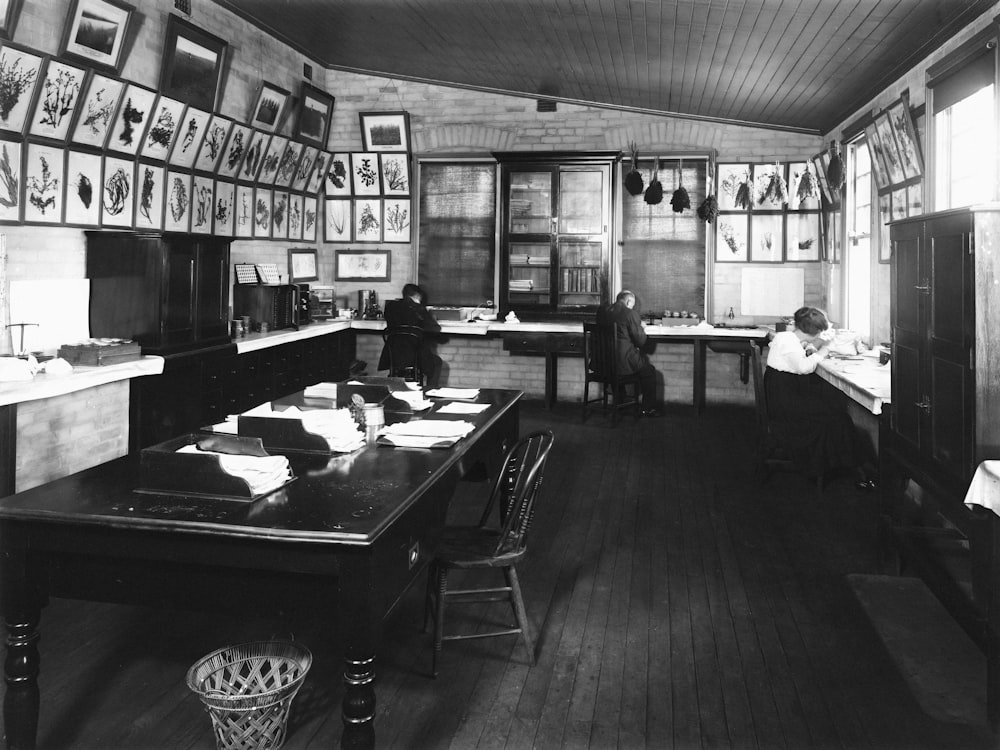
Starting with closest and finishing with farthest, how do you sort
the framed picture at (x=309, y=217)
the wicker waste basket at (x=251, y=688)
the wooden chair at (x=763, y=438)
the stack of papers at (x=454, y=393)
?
1. the wicker waste basket at (x=251, y=688)
2. the stack of papers at (x=454, y=393)
3. the wooden chair at (x=763, y=438)
4. the framed picture at (x=309, y=217)

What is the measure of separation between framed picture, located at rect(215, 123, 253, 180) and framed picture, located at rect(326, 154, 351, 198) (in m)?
2.09

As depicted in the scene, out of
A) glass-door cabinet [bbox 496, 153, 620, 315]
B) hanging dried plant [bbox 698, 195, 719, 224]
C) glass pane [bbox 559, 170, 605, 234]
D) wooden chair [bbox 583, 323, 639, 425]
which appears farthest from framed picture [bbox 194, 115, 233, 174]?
hanging dried plant [bbox 698, 195, 719, 224]

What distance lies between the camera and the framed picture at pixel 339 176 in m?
9.73

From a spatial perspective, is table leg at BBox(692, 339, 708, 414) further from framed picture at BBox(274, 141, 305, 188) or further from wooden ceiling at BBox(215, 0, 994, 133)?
framed picture at BBox(274, 141, 305, 188)

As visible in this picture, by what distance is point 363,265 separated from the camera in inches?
391

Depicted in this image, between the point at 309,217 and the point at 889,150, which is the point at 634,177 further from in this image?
the point at 309,217

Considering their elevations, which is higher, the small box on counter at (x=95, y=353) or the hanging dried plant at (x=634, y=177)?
the hanging dried plant at (x=634, y=177)

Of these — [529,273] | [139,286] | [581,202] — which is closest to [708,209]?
[581,202]

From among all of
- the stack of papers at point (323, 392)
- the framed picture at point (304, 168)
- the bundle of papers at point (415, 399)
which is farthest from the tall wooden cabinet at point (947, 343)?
the framed picture at point (304, 168)

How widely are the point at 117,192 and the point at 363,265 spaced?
13.1 ft

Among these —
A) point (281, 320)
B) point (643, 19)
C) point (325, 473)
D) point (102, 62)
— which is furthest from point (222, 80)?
point (325, 473)

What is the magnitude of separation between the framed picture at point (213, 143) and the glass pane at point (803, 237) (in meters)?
5.68

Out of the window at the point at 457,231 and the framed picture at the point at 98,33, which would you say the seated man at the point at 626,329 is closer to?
the window at the point at 457,231

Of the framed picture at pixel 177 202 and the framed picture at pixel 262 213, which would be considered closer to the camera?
the framed picture at pixel 177 202
